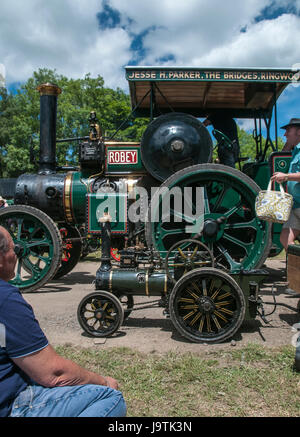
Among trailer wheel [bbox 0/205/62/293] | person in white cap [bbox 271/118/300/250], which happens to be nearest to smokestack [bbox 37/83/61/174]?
trailer wheel [bbox 0/205/62/293]

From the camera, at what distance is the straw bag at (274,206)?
3234 mm

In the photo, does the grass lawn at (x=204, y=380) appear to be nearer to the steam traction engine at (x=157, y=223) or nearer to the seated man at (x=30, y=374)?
the steam traction engine at (x=157, y=223)

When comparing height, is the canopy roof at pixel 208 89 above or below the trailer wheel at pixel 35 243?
above

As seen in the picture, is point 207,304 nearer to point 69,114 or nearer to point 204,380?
point 204,380

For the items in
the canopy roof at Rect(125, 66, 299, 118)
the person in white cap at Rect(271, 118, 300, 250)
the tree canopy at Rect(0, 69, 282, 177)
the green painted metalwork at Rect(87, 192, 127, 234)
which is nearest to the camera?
the person in white cap at Rect(271, 118, 300, 250)

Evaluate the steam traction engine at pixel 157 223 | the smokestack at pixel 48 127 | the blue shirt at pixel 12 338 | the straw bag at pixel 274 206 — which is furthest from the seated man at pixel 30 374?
the smokestack at pixel 48 127

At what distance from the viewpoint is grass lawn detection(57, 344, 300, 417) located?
7.25 feet

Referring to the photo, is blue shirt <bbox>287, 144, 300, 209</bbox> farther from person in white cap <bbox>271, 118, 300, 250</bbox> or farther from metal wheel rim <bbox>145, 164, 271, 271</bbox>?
metal wheel rim <bbox>145, 164, 271, 271</bbox>

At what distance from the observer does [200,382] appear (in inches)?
100

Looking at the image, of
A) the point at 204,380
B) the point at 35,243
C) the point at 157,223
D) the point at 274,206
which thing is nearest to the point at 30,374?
the point at 204,380

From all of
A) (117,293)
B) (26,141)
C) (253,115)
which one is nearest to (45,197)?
(117,293)

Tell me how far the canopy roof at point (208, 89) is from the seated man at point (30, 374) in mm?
3435

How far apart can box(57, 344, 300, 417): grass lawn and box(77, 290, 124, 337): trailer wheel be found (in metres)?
0.31
